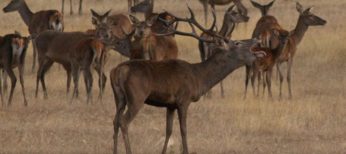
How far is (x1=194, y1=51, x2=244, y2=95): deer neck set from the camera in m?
12.6

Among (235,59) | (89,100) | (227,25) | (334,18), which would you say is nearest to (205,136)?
(235,59)

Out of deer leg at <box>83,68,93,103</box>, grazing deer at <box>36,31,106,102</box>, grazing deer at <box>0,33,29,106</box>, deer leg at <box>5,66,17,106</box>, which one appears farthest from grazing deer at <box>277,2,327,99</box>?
deer leg at <box>5,66,17,106</box>

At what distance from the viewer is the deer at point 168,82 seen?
1173 centimetres

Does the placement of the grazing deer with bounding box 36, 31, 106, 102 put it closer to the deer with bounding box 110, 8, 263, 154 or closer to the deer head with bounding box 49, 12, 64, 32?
the deer head with bounding box 49, 12, 64, 32

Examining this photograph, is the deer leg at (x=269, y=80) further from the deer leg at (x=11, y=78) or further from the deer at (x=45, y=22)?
the deer at (x=45, y=22)

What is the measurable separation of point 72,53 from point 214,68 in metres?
5.58

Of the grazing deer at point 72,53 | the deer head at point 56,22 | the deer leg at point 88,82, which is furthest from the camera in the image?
the deer head at point 56,22

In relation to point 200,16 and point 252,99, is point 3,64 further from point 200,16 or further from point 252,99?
point 200,16

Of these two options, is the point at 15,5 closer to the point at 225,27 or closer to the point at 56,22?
the point at 56,22

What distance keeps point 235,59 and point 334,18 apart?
15.4m

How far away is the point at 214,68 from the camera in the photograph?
12.7 metres

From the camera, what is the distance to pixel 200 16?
95.4 feet

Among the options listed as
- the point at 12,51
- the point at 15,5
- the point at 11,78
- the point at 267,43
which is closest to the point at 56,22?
the point at 15,5

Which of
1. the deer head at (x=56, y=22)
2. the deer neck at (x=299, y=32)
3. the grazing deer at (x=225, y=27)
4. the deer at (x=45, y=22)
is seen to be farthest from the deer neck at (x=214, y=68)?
the deer head at (x=56, y=22)
